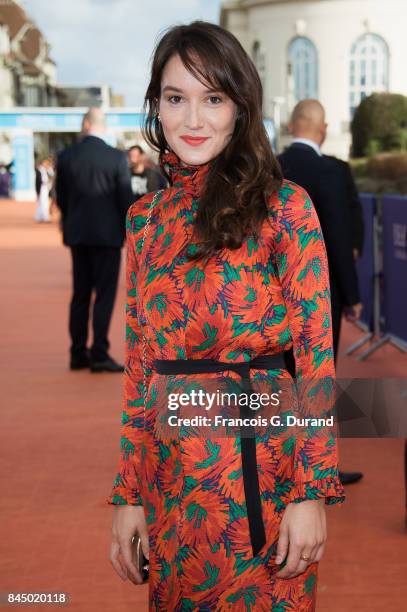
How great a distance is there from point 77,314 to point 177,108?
22.4 ft

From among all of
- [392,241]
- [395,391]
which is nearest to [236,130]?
[395,391]

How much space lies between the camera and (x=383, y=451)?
21.7 feet

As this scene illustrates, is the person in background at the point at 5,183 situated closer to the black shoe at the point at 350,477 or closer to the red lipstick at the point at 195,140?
the black shoe at the point at 350,477

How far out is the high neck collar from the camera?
7.68ft

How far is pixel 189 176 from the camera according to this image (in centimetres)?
236

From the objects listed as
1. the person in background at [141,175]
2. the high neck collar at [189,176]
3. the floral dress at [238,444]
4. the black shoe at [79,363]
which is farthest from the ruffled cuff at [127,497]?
the person in background at [141,175]

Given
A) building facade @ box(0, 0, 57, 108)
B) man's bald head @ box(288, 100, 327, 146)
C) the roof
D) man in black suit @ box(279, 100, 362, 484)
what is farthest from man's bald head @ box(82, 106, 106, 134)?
the roof

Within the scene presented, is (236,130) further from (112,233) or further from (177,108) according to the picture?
(112,233)

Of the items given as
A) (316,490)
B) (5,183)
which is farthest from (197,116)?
(5,183)

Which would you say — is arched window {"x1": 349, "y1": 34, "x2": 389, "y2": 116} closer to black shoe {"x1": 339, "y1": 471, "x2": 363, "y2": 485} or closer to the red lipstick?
black shoe {"x1": 339, "y1": 471, "x2": 363, "y2": 485}

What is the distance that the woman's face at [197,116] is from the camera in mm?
2311

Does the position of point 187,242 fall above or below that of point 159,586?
above

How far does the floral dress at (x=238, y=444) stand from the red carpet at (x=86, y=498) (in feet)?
7.10

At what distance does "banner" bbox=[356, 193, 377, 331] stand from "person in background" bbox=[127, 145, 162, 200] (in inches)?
205
